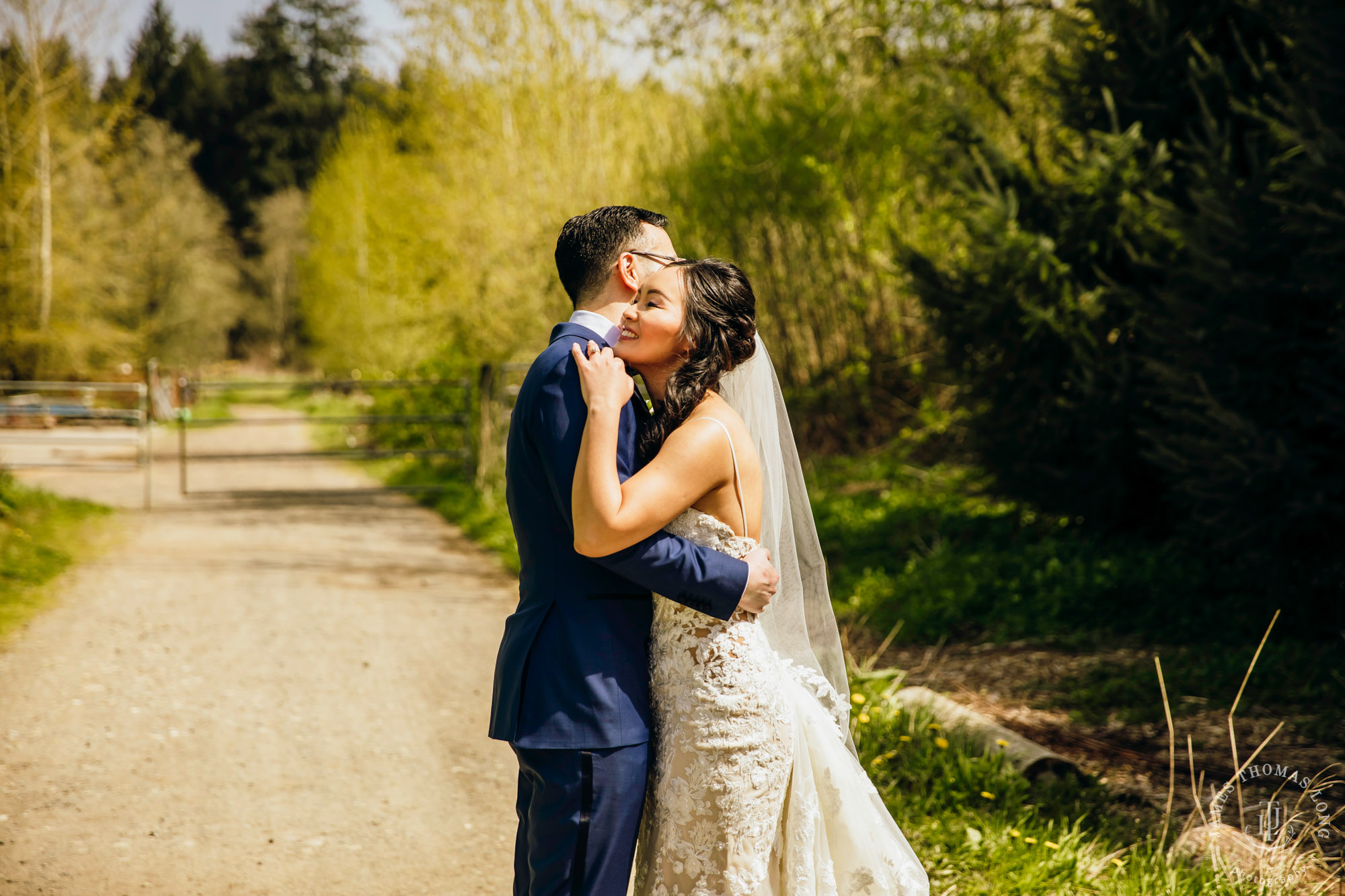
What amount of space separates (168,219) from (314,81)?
2448 cm

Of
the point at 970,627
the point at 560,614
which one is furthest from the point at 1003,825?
the point at 970,627

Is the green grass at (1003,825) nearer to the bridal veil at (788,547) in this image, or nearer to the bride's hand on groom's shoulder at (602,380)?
the bridal veil at (788,547)

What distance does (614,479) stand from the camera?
190cm

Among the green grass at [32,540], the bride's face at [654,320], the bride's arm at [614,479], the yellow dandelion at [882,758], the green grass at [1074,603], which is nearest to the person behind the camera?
the bride's arm at [614,479]

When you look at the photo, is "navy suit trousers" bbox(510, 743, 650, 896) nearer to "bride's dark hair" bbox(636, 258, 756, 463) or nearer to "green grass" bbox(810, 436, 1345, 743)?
"bride's dark hair" bbox(636, 258, 756, 463)

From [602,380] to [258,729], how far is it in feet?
12.9

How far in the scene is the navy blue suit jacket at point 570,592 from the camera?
6.49 feet

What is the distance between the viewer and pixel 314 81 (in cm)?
5350

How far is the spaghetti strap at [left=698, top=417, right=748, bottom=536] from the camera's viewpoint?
6.79 feet

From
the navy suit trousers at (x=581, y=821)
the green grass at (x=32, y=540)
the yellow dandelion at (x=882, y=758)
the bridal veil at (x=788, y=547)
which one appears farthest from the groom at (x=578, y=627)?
the green grass at (x=32, y=540)

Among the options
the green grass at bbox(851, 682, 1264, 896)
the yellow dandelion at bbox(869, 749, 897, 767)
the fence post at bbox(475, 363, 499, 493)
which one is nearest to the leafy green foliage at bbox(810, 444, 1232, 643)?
the green grass at bbox(851, 682, 1264, 896)

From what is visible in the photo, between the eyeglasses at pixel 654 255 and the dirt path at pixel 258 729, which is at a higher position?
the eyeglasses at pixel 654 255

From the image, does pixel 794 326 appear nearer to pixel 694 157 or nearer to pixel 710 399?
pixel 694 157

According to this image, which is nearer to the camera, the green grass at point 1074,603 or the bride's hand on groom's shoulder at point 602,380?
the bride's hand on groom's shoulder at point 602,380
